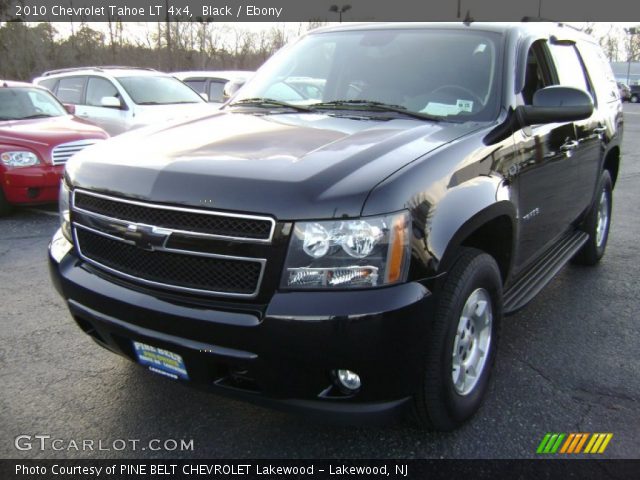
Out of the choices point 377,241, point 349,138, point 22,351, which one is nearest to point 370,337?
point 377,241

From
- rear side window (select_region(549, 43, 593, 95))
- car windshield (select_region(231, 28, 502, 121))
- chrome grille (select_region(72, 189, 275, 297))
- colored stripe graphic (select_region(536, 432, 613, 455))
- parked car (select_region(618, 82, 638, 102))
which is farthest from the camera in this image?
parked car (select_region(618, 82, 638, 102))

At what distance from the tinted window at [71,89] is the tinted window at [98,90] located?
26 cm

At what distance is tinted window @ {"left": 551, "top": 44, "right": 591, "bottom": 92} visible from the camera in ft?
12.6

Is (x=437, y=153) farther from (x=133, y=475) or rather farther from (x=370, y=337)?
(x=133, y=475)

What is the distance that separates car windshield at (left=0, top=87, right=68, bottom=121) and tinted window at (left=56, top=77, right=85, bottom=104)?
234 centimetres

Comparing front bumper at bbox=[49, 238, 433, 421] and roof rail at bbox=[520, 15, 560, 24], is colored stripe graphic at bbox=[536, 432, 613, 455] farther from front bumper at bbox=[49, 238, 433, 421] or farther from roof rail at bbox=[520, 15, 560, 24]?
roof rail at bbox=[520, 15, 560, 24]

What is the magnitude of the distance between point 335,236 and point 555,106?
1.66 meters

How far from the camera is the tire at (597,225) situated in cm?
465

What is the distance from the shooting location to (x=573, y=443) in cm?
259

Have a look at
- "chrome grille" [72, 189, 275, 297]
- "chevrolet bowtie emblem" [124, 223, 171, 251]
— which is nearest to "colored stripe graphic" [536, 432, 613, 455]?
"chrome grille" [72, 189, 275, 297]

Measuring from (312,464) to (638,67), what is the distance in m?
59.9

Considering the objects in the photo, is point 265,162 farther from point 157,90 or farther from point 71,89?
point 71,89

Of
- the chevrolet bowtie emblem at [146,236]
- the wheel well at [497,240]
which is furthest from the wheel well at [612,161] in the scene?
the chevrolet bowtie emblem at [146,236]

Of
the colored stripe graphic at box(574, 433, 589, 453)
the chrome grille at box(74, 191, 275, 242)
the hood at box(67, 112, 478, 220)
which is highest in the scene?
the hood at box(67, 112, 478, 220)
